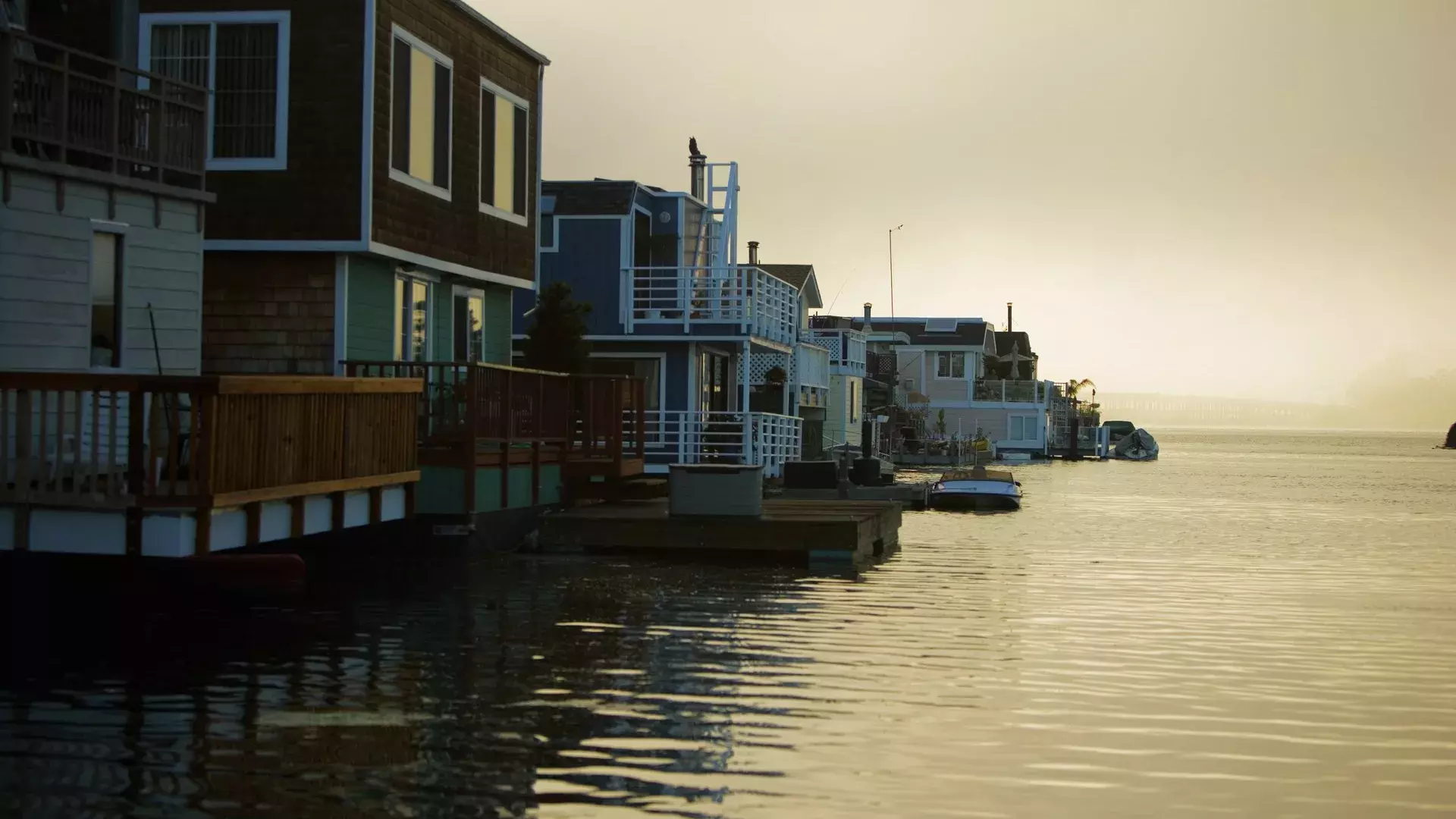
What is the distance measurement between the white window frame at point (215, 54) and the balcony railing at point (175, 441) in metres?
6.90

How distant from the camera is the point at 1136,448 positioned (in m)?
137

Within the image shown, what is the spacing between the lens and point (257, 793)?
10.3 metres

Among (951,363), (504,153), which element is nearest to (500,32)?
(504,153)

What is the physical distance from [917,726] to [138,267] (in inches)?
490

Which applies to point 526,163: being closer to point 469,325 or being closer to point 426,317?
point 469,325

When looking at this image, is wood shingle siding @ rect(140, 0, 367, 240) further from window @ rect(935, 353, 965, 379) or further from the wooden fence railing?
window @ rect(935, 353, 965, 379)

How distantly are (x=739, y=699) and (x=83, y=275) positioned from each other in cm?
1045

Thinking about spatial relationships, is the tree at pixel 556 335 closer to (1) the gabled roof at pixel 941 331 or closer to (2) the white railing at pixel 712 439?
(2) the white railing at pixel 712 439

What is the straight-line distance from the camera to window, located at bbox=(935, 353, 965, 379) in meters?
114

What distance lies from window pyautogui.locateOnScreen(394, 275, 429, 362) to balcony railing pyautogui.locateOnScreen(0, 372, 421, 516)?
809 centimetres

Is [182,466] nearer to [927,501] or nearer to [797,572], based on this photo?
[797,572]

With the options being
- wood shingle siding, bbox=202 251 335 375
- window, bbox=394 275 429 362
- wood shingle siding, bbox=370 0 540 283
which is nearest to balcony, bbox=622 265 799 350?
wood shingle siding, bbox=370 0 540 283

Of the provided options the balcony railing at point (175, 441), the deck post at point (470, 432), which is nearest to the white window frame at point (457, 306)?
the deck post at point (470, 432)

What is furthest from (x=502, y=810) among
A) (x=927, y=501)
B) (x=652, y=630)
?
(x=927, y=501)
